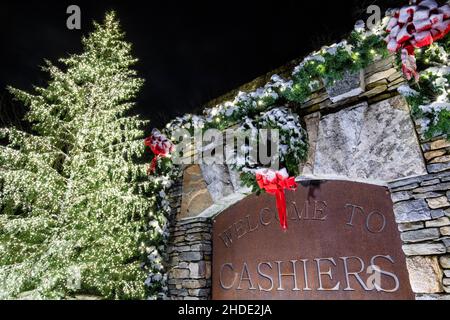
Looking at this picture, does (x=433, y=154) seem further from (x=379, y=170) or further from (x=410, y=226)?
(x=410, y=226)

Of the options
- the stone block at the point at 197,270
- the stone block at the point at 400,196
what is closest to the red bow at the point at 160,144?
the stone block at the point at 197,270

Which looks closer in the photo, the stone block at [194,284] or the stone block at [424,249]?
the stone block at [424,249]

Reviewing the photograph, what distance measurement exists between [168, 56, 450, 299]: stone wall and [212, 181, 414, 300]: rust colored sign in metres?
0.23

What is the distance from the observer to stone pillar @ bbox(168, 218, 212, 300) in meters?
3.96

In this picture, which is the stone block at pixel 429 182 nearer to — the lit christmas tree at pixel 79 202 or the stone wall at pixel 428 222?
the stone wall at pixel 428 222

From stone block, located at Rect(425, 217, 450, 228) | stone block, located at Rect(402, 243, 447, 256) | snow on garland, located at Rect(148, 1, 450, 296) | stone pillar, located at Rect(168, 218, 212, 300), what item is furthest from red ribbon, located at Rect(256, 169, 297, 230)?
stone pillar, located at Rect(168, 218, 212, 300)

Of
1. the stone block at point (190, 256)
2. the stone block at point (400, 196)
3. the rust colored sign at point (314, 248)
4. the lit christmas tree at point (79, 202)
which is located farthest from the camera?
the stone block at point (190, 256)

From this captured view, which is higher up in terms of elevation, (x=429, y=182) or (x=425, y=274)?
(x=429, y=182)

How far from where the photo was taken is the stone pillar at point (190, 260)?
3965mm

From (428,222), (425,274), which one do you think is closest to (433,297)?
(425,274)

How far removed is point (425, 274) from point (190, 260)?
268cm

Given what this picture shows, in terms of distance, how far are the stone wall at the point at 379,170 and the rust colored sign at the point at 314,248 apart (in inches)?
9.3

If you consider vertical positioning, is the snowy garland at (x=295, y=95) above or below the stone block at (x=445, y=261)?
above

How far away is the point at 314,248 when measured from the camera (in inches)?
132
